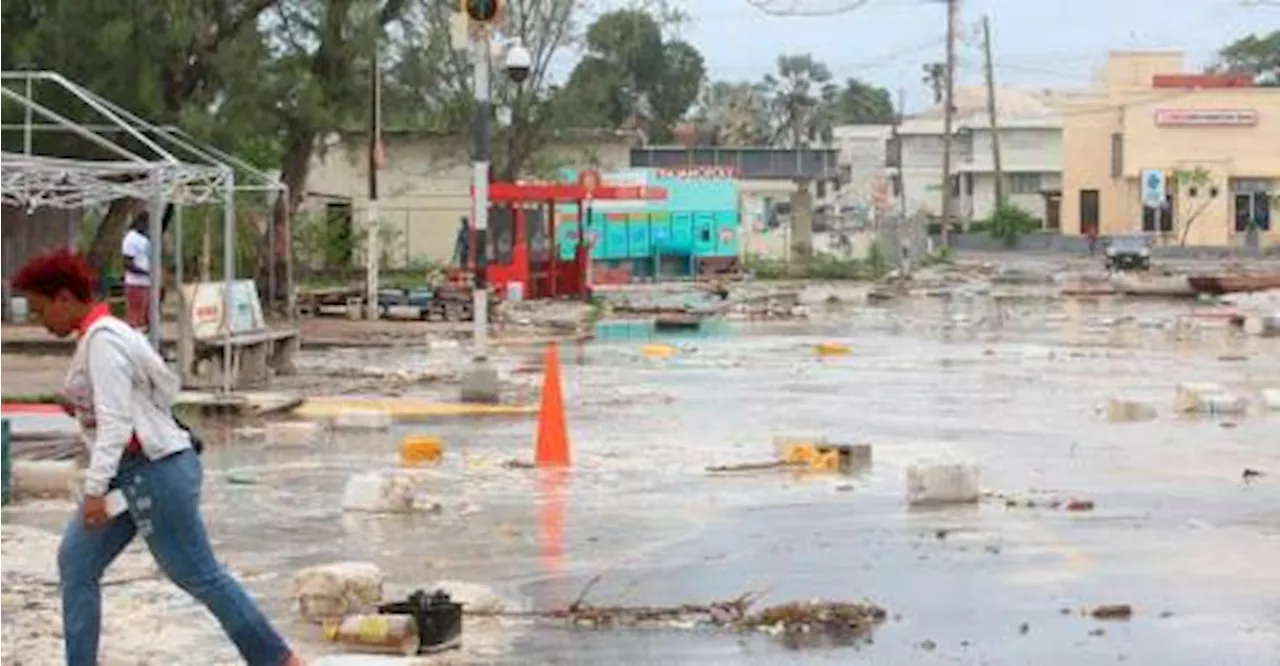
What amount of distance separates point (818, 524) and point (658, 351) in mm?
19233

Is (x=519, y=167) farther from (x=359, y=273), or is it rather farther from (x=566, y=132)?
(x=359, y=273)

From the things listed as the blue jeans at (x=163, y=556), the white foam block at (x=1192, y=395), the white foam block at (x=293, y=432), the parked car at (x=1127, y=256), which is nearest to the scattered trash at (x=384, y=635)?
the blue jeans at (x=163, y=556)

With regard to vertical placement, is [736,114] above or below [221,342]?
above

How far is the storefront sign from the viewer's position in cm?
10394

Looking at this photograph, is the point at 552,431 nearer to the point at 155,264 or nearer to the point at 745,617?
the point at 155,264

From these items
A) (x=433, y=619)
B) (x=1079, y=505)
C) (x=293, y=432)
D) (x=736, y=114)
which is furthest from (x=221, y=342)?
(x=736, y=114)

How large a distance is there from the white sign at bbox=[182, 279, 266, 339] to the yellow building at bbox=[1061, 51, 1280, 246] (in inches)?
3185

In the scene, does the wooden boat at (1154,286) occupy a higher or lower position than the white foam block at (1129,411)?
higher

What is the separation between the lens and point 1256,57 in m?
156

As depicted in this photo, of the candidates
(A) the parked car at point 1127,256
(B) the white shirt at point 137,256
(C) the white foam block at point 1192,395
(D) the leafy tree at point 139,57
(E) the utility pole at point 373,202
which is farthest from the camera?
(A) the parked car at point 1127,256

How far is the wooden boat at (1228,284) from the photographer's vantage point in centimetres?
5678

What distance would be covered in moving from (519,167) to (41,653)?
2516 inches

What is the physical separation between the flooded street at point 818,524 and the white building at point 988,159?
334 feet

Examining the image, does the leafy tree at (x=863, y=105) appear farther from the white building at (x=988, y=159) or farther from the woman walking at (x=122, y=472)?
the woman walking at (x=122, y=472)
